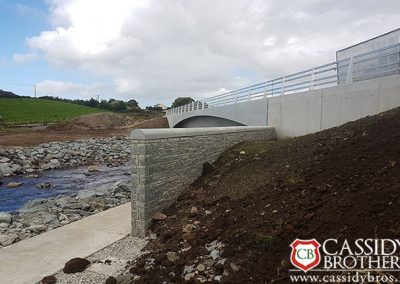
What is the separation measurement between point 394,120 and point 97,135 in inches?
1855

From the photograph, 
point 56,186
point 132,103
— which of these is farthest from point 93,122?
point 56,186

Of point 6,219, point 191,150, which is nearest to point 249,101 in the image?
point 191,150

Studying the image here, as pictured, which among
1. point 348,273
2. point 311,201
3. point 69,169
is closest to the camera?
point 348,273

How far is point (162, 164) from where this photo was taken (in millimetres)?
9672

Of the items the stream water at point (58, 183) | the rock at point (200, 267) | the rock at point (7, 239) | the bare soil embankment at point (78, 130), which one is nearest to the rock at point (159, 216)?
the rock at point (200, 267)

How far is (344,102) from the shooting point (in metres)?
13.5

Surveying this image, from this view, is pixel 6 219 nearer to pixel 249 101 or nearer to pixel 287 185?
pixel 287 185

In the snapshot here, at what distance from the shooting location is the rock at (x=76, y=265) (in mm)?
6910

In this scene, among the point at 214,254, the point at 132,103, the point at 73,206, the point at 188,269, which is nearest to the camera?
the point at 188,269

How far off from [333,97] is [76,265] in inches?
459

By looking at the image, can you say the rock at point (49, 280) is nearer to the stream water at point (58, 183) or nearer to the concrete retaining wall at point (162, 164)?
the concrete retaining wall at point (162, 164)

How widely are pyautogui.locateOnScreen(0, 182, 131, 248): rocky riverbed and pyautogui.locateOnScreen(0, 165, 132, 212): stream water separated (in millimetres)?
2398

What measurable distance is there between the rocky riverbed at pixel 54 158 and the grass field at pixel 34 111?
35360 mm

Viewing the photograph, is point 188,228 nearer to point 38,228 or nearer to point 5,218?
point 38,228
